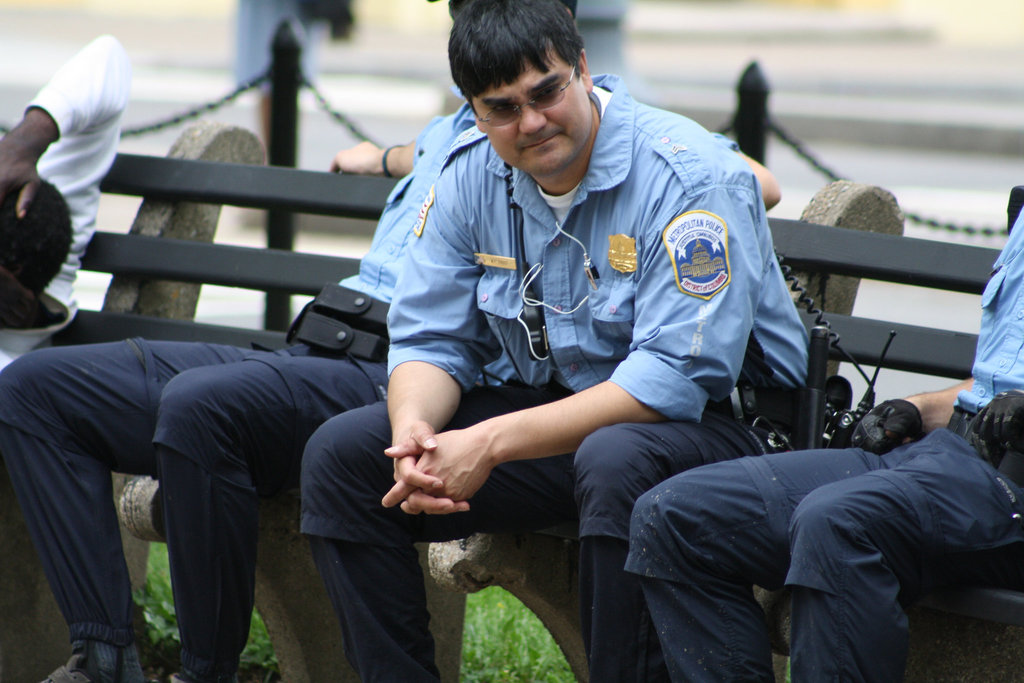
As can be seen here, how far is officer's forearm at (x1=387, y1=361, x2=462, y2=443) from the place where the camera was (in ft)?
9.17

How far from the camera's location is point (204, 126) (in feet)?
13.9

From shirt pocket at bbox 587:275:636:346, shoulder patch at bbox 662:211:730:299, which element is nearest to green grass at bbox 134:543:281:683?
shirt pocket at bbox 587:275:636:346

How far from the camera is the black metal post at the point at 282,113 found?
5.51 metres

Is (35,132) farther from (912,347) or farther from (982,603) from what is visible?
(982,603)

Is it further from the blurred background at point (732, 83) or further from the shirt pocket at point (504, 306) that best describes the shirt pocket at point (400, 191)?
the blurred background at point (732, 83)

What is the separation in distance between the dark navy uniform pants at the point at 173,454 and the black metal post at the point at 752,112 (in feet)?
7.82

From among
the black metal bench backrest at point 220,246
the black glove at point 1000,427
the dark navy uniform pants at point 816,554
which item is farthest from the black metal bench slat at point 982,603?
the black metal bench backrest at point 220,246

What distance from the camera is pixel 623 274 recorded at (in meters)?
2.82

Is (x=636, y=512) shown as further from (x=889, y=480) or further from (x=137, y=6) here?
(x=137, y=6)

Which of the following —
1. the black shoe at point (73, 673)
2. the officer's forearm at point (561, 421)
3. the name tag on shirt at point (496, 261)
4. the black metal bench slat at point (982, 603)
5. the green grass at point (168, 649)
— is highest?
the name tag on shirt at point (496, 261)

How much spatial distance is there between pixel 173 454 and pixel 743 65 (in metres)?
18.4

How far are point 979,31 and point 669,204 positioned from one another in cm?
2647

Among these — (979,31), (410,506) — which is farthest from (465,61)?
(979,31)

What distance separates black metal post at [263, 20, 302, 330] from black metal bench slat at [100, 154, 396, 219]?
4.73 ft
